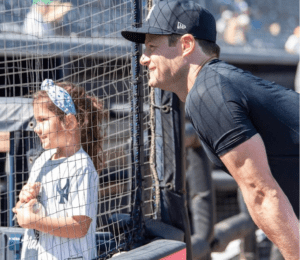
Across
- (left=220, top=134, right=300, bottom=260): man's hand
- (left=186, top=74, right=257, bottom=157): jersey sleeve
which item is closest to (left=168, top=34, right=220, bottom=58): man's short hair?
(left=186, top=74, right=257, bottom=157): jersey sleeve

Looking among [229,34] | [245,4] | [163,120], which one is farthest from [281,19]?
[163,120]

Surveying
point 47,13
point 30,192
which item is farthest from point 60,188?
point 47,13

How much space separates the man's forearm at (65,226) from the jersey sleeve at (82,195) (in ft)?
0.10

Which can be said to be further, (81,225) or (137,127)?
(137,127)

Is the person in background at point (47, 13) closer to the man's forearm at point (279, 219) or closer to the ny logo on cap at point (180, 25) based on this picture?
the ny logo on cap at point (180, 25)

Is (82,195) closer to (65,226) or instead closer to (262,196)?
(65,226)

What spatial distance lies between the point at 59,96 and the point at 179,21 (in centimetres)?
75

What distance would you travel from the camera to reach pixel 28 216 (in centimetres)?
247

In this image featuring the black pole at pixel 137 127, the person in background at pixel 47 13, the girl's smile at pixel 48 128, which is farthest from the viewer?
the black pole at pixel 137 127

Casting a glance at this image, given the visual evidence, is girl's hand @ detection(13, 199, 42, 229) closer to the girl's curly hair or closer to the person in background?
the girl's curly hair

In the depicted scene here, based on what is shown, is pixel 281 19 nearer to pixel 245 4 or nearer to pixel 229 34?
pixel 245 4

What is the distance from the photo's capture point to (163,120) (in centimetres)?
323

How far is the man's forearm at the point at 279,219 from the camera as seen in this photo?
1.94m

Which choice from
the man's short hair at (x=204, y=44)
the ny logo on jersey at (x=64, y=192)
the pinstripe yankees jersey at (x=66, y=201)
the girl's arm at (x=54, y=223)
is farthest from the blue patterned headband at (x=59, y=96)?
the man's short hair at (x=204, y=44)
